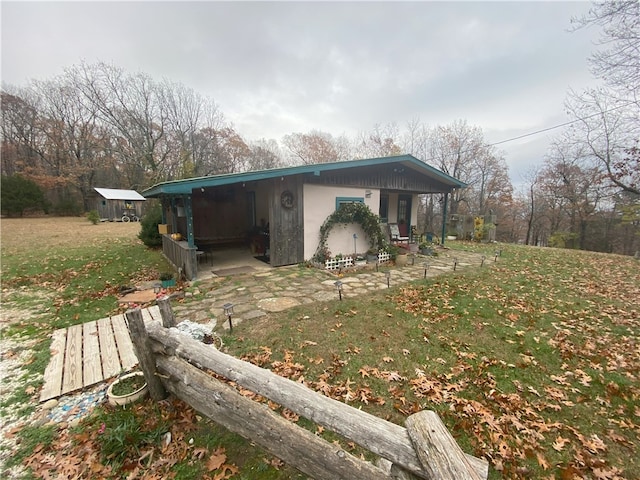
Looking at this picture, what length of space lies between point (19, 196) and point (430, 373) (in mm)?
31612

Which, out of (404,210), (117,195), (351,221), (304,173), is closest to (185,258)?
(304,173)

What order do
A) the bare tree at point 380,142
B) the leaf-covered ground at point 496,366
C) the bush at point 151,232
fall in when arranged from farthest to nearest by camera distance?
1. the bare tree at point 380,142
2. the bush at point 151,232
3. the leaf-covered ground at point 496,366

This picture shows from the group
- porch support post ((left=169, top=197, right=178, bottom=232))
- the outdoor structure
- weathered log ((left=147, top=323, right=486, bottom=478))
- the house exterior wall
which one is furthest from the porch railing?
the outdoor structure

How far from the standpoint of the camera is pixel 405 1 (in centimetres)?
833

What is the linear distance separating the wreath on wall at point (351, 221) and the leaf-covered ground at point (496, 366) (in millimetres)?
3062

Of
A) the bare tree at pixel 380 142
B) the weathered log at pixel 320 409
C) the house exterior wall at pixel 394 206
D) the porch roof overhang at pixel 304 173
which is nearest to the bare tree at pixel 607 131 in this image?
the porch roof overhang at pixel 304 173

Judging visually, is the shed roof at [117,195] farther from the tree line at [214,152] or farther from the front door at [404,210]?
the front door at [404,210]

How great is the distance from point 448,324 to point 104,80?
96.9 feet

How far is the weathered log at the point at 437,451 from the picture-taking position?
1.12m

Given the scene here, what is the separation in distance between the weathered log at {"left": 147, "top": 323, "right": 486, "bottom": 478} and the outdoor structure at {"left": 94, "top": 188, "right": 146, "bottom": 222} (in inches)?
1031

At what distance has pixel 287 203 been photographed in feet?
24.5

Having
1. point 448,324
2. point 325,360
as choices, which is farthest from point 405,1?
point 325,360

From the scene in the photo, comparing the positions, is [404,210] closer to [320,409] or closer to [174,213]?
[174,213]

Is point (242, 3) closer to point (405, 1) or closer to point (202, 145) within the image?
point (405, 1)
